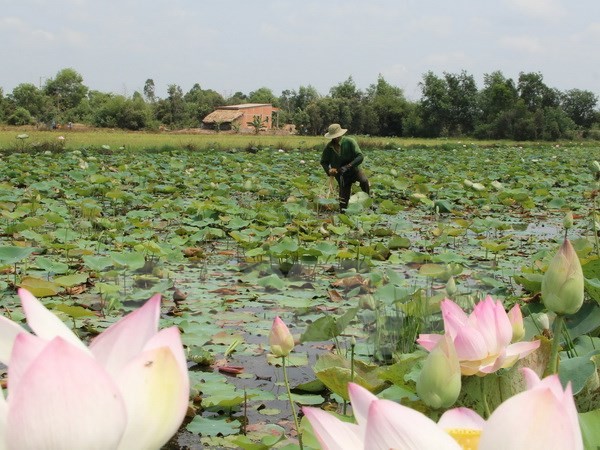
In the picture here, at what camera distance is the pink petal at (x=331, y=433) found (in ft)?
1.28

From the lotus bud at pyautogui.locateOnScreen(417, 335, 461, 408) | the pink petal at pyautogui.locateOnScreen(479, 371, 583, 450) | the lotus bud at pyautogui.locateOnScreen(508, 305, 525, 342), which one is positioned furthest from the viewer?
the lotus bud at pyautogui.locateOnScreen(508, 305, 525, 342)

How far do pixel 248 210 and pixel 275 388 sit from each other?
3.80 meters

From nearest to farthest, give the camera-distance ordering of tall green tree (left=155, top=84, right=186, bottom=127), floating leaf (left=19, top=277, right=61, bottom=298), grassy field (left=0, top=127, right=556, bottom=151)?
floating leaf (left=19, top=277, right=61, bottom=298) < grassy field (left=0, top=127, right=556, bottom=151) < tall green tree (left=155, top=84, right=186, bottom=127)

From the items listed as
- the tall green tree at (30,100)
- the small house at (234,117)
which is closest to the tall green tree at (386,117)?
the small house at (234,117)

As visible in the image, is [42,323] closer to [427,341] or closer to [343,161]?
[427,341]

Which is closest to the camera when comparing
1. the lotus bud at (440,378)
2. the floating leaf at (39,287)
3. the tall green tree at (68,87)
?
the lotus bud at (440,378)

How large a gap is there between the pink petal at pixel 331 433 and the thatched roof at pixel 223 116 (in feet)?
164

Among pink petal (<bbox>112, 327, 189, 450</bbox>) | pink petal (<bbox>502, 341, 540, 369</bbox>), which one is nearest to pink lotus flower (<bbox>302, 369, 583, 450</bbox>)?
pink petal (<bbox>112, 327, 189, 450</bbox>)

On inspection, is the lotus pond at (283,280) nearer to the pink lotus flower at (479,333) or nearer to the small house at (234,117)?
the pink lotus flower at (479,333)

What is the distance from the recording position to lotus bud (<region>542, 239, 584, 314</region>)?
802 millimetres

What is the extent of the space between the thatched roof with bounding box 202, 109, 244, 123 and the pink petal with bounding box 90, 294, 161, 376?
50036 millimetres

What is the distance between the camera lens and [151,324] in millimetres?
436

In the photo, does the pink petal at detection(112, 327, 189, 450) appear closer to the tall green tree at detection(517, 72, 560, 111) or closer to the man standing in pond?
the man standing in pond

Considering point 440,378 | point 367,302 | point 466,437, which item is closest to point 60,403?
point 466,437
